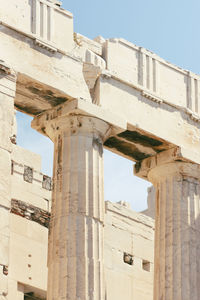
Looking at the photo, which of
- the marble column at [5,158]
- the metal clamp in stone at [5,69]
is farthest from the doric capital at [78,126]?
the metal clamp in stone at [5,69]

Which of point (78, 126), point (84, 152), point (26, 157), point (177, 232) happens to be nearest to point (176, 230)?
point (177, 232)

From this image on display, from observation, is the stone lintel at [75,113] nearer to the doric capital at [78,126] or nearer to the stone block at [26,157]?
the doric capital at [78,126]

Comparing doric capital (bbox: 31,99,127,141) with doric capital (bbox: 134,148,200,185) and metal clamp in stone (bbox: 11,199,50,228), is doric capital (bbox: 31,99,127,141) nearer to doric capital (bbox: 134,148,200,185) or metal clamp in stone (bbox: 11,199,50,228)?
doric capital (bbox: 134,148,200,185)

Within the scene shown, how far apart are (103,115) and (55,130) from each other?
1134mm

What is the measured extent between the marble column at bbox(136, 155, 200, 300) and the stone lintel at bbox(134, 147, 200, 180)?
29 millimetres

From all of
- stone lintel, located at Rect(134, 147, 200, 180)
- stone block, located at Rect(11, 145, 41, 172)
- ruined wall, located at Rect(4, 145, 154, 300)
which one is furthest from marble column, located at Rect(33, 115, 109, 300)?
stone block, located at Rect(11, 145, 41, 172)

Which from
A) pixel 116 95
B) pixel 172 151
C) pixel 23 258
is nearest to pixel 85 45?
pixel 116 95

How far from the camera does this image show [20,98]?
28797 millimetres

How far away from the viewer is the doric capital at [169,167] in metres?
31.0

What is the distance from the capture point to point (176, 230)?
30.6 meters

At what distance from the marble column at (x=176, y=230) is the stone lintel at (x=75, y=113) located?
2347 mm

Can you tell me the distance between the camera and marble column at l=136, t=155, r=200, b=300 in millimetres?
30078

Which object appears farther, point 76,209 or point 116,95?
point 116,95

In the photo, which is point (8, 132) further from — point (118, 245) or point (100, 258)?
point (118, 245)
